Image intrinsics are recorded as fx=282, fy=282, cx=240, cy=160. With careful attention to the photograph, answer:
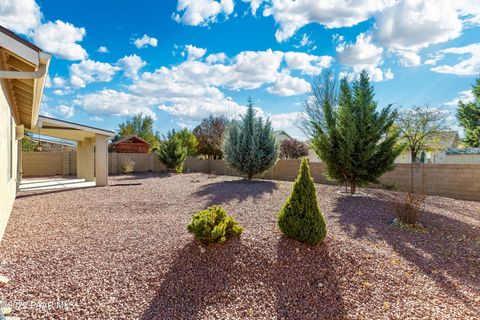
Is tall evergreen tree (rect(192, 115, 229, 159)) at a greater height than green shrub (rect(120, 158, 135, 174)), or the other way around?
tall evergreen tree (rect(192, 115, 229, 159))

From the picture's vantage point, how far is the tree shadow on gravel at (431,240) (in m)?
4.19

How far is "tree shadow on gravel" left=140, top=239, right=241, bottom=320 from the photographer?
313cm

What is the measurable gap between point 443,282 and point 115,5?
38.8 ft

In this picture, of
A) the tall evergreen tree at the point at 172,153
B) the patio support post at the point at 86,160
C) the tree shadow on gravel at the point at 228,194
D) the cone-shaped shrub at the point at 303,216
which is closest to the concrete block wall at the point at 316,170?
the tall evergreen tree at the point at 172,153

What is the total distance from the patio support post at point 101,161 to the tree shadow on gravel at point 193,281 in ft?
33.3

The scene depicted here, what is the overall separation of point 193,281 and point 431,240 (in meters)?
4.67

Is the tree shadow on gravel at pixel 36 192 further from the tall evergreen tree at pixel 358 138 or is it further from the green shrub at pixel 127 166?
the tall evergreen tree at pixel 358 138

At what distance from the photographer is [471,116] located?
2222cm

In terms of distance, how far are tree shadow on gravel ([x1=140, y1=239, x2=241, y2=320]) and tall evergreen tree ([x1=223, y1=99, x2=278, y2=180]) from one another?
9508 millimetres

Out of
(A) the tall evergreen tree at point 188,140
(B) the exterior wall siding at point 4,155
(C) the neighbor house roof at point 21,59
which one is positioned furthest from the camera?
(A) the tall evergreen tree at point 188,140

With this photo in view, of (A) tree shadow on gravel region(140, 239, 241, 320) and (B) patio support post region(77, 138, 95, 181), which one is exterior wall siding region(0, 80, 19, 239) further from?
(B) patio support post region(77, 138, 95, 181)

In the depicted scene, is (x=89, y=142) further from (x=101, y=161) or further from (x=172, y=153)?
(x=172, y=153)

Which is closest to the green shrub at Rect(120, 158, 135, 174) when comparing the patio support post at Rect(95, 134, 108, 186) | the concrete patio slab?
the concrete patio slab

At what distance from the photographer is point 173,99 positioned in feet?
65.6
